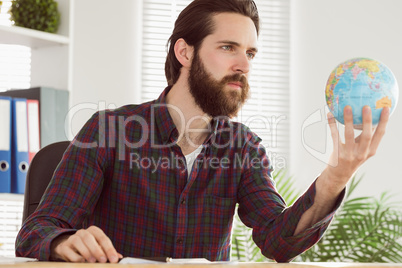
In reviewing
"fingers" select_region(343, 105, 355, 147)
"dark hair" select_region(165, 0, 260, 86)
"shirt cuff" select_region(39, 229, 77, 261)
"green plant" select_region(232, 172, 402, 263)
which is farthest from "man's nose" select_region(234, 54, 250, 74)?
"green plant" select_region(232, 172, 402, 263)

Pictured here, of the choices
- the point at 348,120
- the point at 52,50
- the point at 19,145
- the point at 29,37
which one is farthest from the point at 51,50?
the point at 348,120

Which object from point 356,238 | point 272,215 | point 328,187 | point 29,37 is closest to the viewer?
point 328,187

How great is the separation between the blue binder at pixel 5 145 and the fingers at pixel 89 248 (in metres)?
1.25

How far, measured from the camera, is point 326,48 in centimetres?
403

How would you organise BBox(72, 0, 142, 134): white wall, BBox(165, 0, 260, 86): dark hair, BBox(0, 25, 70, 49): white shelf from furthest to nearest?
1. BBox(72, 0, 142, 134): white wall
2. BBox(0, 25, 70, 49): white shelf
3. BBox(165, 0, 260, 86): dark hair

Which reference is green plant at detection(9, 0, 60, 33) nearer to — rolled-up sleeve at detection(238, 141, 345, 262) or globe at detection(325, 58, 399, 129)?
rolled-up sleeve at detection(238, 141, 345, 262)

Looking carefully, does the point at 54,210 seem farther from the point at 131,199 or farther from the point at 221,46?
the point at 221,46

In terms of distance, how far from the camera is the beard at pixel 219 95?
6.73ft

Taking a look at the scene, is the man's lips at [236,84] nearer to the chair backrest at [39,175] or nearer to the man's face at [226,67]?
the man's face at [226,67]

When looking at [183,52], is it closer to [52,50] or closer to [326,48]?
[52,50]

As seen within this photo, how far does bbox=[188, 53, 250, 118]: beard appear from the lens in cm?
205

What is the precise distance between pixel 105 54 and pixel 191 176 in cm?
198

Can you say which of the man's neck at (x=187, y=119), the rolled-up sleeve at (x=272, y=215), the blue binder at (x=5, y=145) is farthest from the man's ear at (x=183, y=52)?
the blue binder at (x=5, y=145)

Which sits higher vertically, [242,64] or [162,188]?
[242,64]
